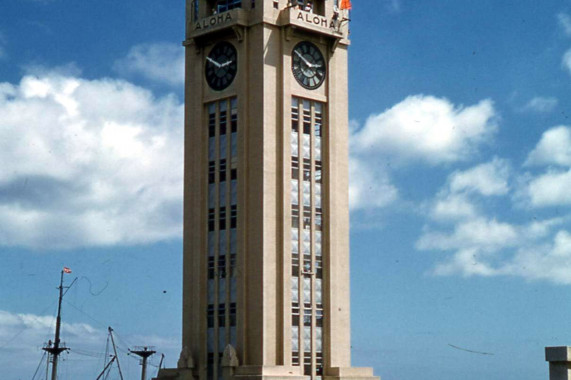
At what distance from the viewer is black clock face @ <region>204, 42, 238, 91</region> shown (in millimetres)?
112062

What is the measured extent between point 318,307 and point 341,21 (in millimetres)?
32058

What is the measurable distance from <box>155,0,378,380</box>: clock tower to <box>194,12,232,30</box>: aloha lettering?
0.54ft

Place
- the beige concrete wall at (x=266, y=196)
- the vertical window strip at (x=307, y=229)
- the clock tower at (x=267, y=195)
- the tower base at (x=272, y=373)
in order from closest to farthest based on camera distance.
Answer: the tower base at (x=272, y=373) < the beige concrete wall at (x=266, y=196) < the clock tower at (x=267, y=195) < the vertical window strip at (x=307, y=229)

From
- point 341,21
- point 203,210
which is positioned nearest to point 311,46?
point 341,21

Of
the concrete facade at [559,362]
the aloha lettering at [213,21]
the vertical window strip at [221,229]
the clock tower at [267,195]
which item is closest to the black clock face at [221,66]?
the clock tower at [267,195]

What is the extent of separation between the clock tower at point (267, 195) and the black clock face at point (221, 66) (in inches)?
5.3

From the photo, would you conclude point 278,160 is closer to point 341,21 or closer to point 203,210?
point 203,210

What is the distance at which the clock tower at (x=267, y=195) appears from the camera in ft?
350

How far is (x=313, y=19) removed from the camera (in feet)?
367

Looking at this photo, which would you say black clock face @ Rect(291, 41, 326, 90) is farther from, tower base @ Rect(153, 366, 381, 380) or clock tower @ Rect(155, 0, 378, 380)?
tower base @ Rect(153, 366, 381, 380)

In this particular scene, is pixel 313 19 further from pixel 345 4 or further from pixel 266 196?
pixel 266 196

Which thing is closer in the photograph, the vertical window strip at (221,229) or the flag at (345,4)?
the vertical window strip at (221,229)

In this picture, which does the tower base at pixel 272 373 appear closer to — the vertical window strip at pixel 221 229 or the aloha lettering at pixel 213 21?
the vertical window strip at pixel 221 229

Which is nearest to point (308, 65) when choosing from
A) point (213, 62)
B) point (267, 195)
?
point (213, 62)
